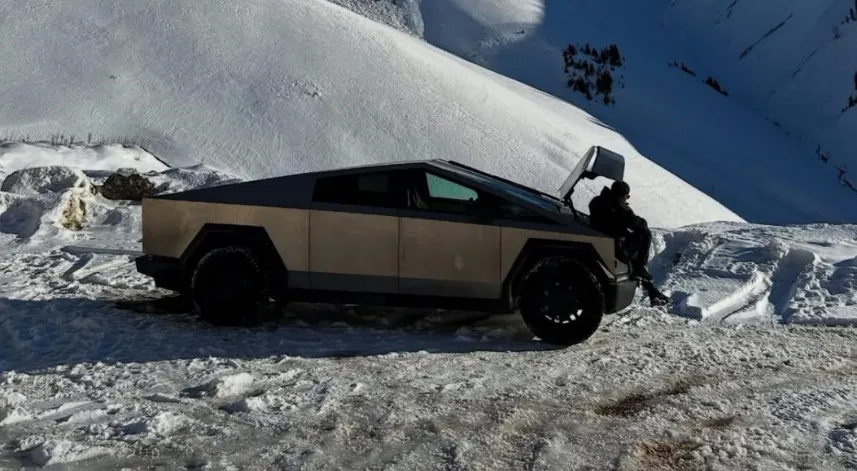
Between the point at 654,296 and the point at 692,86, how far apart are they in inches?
1005

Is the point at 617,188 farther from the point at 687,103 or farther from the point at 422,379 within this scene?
the point at 687,103

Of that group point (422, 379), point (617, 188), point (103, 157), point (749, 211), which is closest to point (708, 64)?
point (749, 211)

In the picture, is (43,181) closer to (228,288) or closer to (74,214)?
(74,214)

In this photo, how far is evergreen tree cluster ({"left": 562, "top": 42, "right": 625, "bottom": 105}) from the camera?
29.2m

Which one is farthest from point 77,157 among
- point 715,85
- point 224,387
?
point 715,85

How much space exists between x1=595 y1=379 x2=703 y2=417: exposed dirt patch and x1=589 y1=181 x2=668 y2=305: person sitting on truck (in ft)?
4.55

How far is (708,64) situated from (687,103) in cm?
456

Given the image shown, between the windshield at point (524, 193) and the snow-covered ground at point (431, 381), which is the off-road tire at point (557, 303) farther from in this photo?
the windshield at point (524, 193)

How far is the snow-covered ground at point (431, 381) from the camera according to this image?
426 cm

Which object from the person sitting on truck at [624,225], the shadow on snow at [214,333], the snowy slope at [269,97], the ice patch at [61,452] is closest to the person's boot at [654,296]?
the person sitting on truck at [624,225]

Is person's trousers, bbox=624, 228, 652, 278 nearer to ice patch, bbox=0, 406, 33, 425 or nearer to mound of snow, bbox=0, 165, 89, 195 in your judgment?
ice patch, bbox=0, 406, 33, 425

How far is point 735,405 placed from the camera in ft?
16.3

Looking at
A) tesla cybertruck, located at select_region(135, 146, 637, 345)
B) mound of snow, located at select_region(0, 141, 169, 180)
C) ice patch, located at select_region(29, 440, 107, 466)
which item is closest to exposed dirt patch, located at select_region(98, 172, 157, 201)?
mound of snow, located at select_region(0, 141, 169, 180)

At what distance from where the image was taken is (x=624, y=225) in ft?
21.8
